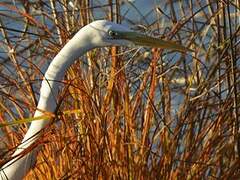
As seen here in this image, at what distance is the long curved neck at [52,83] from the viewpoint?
4.44 ft

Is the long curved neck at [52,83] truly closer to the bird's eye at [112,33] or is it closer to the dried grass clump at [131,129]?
the bird's eye at [112,33]

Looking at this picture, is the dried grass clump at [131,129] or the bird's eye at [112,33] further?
the dried grass clump at [131,129]

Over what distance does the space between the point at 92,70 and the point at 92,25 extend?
1.65 ft

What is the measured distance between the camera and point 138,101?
173 centimetres

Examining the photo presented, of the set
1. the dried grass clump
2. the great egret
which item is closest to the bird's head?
the great egret

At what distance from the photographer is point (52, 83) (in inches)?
54.0

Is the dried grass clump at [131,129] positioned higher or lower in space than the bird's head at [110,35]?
lower

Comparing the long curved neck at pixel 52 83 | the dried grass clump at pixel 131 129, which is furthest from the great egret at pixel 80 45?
the dried grass clump at pixel 131 129

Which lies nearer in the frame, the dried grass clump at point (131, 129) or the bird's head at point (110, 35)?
the bird's head at point (110, 35)

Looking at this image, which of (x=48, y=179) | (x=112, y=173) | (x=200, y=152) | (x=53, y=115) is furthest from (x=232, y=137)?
(x=53, y=115)

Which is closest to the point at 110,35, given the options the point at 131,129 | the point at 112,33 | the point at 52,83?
the point at 112,33

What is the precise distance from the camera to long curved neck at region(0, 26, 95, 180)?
1.35 metres

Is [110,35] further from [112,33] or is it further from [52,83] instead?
[52,83]

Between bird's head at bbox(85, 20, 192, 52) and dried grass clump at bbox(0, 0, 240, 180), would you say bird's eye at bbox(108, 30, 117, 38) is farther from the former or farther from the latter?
dried grass clump at bbox(0, 0, 240, 180)
